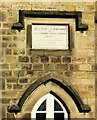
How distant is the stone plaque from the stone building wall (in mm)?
113

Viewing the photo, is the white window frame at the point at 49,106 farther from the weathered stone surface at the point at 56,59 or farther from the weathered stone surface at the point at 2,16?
the weathered stone surface at the point at 2,16

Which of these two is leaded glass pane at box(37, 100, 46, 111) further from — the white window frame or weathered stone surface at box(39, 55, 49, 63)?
weathered stone surface at box(39, 55, 49, 63)

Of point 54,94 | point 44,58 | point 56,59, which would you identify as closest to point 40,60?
point 44,58

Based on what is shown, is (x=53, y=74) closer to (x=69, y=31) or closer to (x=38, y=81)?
(x=38, y=81)

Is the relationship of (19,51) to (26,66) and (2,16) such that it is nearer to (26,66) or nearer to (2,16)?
(26,66)

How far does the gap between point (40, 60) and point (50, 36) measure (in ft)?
1.83

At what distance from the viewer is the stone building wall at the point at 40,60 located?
978cm

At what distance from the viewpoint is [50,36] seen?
994 centimetres

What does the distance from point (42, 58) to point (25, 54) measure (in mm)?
367

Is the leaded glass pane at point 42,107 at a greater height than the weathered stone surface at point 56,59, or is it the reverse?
the weathered stone surface at point 56,59

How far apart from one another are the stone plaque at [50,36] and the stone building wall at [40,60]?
0.11 m

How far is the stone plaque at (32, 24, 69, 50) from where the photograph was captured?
9.91 m

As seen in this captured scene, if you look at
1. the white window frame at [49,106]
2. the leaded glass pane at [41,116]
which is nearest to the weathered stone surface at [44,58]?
the white window frame at [49,106]

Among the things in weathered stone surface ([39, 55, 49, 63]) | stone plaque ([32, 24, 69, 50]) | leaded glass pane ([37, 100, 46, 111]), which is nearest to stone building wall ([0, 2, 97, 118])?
weathered stone surface ([39, 55, 49, 63])
